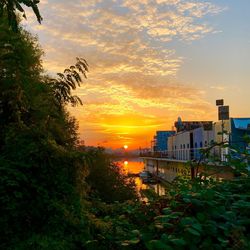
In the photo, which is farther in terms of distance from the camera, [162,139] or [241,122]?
[162,139]

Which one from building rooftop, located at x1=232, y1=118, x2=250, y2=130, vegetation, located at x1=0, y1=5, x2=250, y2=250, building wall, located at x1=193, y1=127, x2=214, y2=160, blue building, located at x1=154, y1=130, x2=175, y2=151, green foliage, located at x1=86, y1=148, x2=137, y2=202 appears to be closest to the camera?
vegetation, located at x1=0, y1=5, x2=250, y2=250

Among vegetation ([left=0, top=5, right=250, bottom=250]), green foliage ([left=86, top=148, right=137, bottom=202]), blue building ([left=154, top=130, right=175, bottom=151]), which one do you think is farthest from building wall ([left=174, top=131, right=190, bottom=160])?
vegetation ([left=0, top=5, right=250, bottom=250])

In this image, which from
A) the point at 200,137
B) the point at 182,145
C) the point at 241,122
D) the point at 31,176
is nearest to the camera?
the point at 31,176

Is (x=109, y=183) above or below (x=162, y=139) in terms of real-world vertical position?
below

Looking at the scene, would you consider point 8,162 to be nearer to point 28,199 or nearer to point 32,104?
point 28,199

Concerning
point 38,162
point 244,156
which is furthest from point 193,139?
point 244,156

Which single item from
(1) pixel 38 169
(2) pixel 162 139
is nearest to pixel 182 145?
(2) pixel 162 139

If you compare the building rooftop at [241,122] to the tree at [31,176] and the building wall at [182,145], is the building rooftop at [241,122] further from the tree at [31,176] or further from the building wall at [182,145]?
the tree at [31,176]

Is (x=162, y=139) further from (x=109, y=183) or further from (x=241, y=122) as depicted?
(x=109, y=183)

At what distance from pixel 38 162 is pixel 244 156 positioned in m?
6.01

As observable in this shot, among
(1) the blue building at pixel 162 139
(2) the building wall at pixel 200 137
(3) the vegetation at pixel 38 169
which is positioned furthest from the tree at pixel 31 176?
(1) the blue building at pixel 162 139

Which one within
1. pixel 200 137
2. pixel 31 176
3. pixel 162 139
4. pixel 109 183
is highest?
pixel 162 139

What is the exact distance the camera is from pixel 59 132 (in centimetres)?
1148

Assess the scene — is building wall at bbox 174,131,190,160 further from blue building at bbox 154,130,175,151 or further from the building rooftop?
blue building at bbox 154,130,175,151
